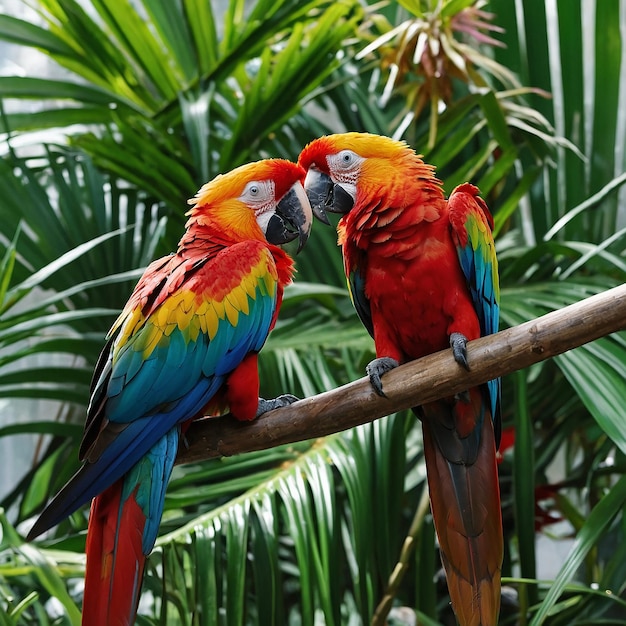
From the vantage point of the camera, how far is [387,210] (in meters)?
1.10

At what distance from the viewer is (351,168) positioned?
115 centimetres

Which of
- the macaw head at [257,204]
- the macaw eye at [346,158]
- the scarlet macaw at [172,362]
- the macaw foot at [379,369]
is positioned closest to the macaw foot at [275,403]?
the scarlet macaw at [172,362]

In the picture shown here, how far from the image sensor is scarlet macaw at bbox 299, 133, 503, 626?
3.58ft

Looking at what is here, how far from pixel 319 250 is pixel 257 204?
67cm

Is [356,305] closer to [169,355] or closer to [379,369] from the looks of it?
[379,369]

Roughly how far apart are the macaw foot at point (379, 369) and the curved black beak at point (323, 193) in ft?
0.78

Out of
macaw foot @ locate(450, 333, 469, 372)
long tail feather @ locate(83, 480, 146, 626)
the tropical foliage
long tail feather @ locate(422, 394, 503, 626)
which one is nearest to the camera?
long tail feather @ locate(83, 480, 146, 626)

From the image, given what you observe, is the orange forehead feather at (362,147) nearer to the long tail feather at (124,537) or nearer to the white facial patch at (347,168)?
the white facial patch at (347,168)

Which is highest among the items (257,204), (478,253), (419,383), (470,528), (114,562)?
(257,204)

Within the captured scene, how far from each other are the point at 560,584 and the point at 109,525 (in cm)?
69

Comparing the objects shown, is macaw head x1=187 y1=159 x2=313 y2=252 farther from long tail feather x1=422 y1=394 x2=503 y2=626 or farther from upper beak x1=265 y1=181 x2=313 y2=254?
long tail feather x1=422 y1=394 x2=503 y2=626

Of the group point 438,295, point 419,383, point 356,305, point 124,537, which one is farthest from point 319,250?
point 124,537

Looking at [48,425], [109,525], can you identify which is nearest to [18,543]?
[109,525]

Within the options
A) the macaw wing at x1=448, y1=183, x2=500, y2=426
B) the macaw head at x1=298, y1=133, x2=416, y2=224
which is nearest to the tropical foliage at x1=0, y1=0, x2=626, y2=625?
the macaw wing at x1=448, y1=183, x2=500, y2=426
